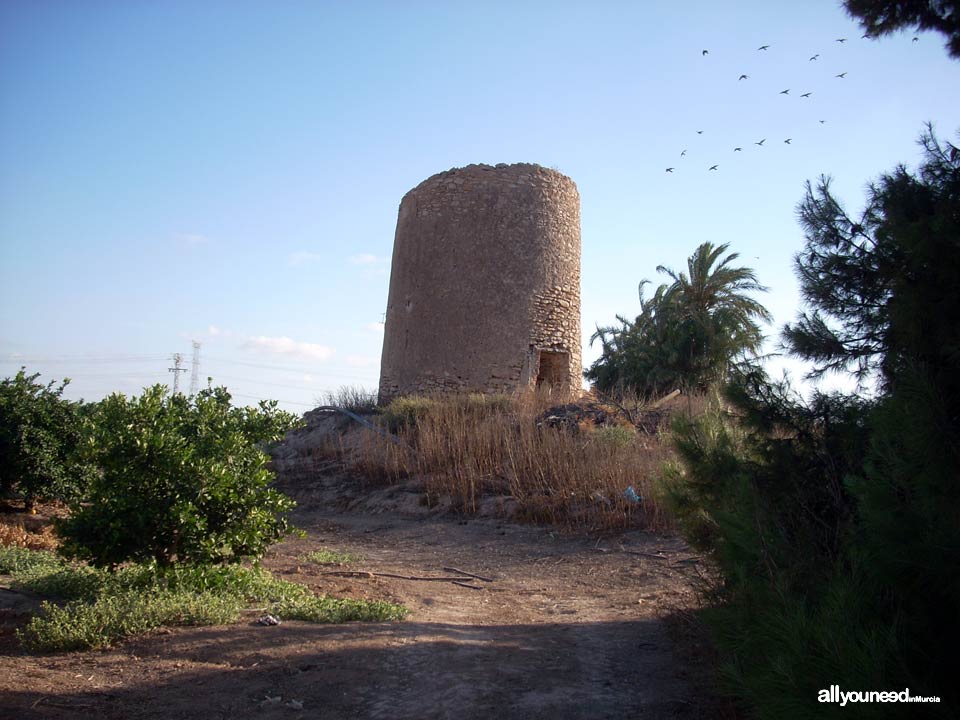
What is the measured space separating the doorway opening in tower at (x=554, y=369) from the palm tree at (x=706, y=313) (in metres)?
5.04

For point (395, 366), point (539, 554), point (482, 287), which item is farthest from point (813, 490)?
point (395, 366)

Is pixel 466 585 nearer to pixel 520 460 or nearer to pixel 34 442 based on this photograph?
pixel 520 460

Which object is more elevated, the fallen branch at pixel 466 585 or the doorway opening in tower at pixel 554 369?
the doorway opening in tower at pixel 554 369

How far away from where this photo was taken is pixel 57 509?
9.77 metres

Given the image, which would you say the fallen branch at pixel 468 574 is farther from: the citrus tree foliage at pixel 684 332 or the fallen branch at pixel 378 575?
the citrus tree foliage at pixel 684 332

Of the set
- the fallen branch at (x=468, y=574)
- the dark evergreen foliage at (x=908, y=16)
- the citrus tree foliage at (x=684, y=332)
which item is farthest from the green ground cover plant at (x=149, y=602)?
the citrus tree foliage at (x=684, y=332)

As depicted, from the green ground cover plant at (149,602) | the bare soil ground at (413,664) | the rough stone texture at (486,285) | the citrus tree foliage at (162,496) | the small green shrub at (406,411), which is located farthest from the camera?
the rough stone texture at (486,285)

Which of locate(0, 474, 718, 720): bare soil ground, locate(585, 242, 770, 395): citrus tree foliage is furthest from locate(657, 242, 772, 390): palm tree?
locate(0, 474, 718, 720): bare soil ground

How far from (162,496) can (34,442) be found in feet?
15.3

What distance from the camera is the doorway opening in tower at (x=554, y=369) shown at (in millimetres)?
15195

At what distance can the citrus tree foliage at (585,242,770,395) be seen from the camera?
19.8m

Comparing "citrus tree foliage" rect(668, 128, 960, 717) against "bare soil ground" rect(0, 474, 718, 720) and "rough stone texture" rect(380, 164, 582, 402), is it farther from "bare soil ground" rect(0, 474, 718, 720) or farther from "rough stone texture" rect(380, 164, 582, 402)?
"rough stone texture" rect(380, 164, 582, 402)

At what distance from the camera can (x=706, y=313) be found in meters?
21.1

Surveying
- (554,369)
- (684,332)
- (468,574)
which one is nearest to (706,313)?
(684,332)
